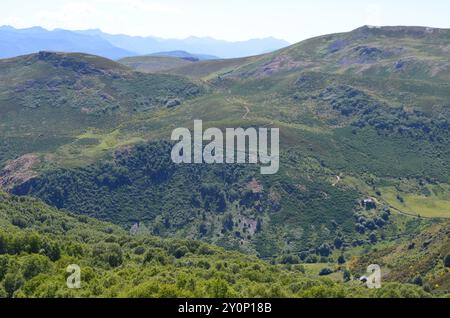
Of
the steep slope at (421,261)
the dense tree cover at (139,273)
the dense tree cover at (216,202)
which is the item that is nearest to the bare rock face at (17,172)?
the dense tree cover at (216,202)

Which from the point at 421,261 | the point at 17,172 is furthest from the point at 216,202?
the point at 421,261

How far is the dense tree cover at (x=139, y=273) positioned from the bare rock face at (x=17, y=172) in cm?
8389

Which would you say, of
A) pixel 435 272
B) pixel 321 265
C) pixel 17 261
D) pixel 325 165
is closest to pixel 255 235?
pixel 321 265

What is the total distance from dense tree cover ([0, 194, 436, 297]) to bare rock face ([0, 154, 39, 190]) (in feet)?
275

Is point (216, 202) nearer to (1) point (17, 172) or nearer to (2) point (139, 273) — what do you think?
(1) point (17, 172)

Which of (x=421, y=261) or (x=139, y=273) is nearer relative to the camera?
(x=139, y=273)

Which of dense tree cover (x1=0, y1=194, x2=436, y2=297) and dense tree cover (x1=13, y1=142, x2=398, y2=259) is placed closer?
dense tree cover (x1=0, y1=194, x2=436, y2=297)

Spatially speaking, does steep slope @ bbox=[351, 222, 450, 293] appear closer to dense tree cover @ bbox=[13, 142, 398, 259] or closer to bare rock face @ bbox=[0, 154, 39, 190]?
dense tree cover @ bbox=[13, 142, 398, 259]

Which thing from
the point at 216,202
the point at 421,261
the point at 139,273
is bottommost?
the point at 216,202

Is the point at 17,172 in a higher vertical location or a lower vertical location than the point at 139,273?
lower

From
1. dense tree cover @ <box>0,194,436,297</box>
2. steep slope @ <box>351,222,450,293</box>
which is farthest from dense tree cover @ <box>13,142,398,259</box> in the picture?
dense tree cover @ <box>0,194,436,297</box>

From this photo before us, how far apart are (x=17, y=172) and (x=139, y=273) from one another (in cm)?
13754

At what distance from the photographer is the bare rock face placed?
187 metres

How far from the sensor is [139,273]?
67500mm
